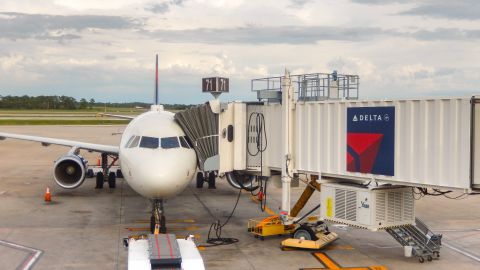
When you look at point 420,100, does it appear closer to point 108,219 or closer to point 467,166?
point 467,166

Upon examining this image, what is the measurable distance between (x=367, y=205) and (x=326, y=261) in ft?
6.63

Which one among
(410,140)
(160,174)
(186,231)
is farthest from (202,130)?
(410,140)

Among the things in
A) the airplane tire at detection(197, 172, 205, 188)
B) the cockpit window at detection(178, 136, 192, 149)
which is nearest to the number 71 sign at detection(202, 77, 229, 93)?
the cockpit window at detection(178, 136, 192, 149)

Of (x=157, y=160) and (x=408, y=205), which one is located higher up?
(x=157, y=160)

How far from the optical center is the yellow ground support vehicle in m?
18.4

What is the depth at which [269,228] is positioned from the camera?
18.6m

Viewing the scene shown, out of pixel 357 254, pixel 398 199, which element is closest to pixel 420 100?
pixel 398 199

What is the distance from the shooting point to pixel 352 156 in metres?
16.1

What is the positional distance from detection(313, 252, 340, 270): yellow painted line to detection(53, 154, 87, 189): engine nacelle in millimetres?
13709

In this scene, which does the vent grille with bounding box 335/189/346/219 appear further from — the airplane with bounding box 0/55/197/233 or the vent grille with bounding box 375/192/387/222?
the airplane with bounding box 0/55/197/233

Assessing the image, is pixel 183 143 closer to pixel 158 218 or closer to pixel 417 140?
pixel 158 218

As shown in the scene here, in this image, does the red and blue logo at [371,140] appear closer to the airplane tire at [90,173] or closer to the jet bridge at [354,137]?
the jet bridge at [354,137]

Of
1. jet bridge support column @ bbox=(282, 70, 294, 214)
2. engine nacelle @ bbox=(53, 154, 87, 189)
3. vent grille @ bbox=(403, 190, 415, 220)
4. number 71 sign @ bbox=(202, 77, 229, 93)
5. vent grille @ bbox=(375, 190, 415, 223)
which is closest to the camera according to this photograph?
vent grille @ bbox=(375, 190, 415, 223)

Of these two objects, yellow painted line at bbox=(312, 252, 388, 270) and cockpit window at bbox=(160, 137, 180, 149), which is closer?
yellow painted line at bbox=(312, 252, 388, 270)
